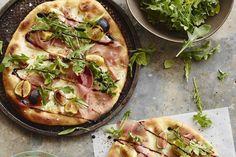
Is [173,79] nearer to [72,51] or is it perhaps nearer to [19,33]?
[72,51]

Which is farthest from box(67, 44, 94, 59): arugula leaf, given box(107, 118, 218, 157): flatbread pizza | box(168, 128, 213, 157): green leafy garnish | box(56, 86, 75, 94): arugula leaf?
box(168, 128, 213, 157): green leafy garnish

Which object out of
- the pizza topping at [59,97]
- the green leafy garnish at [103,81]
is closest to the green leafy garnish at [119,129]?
the green leafy garnish at [103,81]

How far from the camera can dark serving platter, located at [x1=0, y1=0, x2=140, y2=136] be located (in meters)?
2.62

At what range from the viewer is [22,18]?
2.70 meters

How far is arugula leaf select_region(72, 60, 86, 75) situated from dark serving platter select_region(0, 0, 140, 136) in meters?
0.22

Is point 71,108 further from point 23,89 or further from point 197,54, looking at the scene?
point 197,54

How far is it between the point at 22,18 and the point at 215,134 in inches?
39.1

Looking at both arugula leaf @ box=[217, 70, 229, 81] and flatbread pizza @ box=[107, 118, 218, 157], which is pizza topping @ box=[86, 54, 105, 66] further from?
arugula leaf @ box=[217, 70, 229, 81]

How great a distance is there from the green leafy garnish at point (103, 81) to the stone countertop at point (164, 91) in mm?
154

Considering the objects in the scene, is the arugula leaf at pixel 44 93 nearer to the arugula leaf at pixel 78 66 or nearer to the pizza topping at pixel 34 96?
the pizza topping at pixel 34 96

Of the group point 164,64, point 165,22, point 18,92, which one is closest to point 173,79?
point 164,64

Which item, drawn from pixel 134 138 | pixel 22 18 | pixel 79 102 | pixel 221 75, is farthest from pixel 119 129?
pixel 22 18

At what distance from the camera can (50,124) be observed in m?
2.59

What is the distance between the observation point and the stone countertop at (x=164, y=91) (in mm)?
2666
